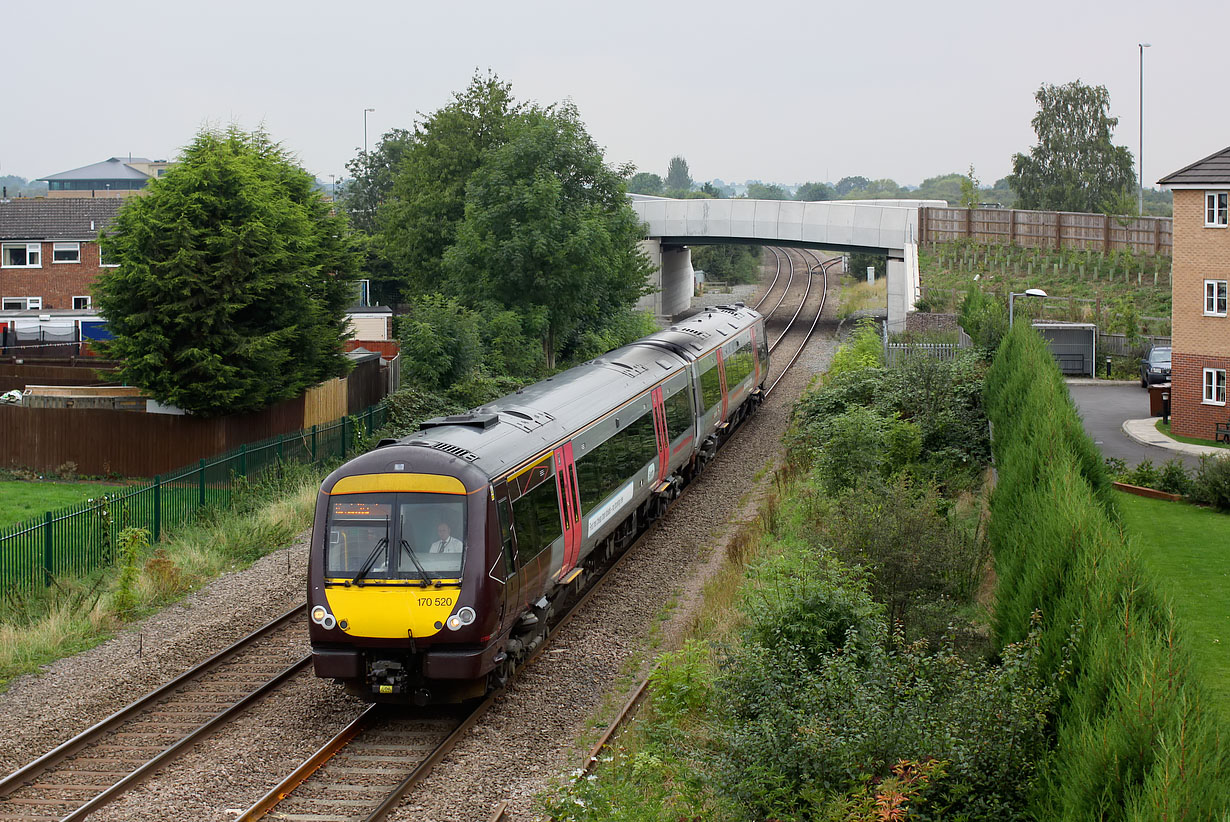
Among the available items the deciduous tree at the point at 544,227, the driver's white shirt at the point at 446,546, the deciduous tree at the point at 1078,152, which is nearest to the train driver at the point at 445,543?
the driver's white shirt at the point at 446,546

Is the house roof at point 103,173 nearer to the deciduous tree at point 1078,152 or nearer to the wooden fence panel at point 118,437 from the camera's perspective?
the deciduous tree at point 1078,152

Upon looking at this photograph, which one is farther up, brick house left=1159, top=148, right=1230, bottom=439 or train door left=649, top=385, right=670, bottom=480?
brick house left=1159, top=148, right=1230, bottom=439

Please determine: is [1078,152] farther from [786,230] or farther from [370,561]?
[370,561]

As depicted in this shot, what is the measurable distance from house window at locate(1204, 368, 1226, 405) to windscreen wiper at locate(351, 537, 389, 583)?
24.8 metres

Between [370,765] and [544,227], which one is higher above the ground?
[544,227]

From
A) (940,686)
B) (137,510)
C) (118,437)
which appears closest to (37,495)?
(118,437)

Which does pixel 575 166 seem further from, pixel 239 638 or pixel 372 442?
pixel 239 638

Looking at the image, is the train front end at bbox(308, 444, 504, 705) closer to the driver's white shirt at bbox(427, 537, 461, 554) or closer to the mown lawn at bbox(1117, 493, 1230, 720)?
the driver's white shirt at bbox(427, 537, 461, 554)

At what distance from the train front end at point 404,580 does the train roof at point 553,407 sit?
57cm

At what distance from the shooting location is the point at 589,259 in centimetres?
3400

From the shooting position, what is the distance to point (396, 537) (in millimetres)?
11555

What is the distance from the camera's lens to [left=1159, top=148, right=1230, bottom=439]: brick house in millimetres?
28750

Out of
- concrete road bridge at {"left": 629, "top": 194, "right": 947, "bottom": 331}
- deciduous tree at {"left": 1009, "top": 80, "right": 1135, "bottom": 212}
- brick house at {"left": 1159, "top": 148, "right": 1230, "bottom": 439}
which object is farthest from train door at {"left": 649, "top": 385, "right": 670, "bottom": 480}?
deciduous tree at {"left": 1009, "top": 80, "right": 1135, "bottom": 212}

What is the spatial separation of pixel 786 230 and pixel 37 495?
1400 inches
